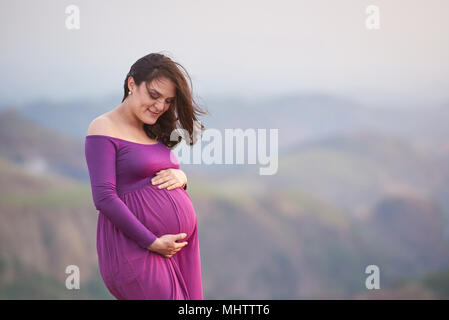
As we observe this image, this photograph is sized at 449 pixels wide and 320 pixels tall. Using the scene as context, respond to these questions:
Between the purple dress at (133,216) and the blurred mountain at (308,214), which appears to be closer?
the purple dress at (133,216)

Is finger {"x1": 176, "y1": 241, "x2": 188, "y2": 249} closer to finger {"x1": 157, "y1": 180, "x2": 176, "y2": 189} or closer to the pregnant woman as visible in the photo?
the pregnant woman

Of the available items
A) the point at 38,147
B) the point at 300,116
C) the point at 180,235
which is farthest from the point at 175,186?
the point at 300,116

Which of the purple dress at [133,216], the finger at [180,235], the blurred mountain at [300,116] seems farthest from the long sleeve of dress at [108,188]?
the blurred mountain at [300,116]

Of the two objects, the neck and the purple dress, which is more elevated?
the neck

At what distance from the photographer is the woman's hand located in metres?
1.70

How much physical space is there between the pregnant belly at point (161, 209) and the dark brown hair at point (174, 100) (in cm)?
17

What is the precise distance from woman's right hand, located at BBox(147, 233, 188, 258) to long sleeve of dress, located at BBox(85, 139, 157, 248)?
6 centimetres

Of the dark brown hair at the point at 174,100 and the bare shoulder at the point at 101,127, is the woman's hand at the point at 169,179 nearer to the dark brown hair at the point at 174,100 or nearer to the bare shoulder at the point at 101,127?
the dark brown hair at the point at 174,100

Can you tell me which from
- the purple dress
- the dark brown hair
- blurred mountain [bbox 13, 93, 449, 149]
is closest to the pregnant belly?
the purple dress

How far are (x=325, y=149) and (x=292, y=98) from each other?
79 centimetres

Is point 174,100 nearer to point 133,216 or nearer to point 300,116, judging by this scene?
point 133,216

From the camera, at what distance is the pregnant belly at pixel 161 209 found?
1.64m

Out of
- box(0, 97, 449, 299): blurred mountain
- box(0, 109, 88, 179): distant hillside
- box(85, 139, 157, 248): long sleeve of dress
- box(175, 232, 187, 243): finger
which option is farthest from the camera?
box(0, 97, 449, 299): blurred mountain

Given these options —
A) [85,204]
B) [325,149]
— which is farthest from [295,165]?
[85,204]
